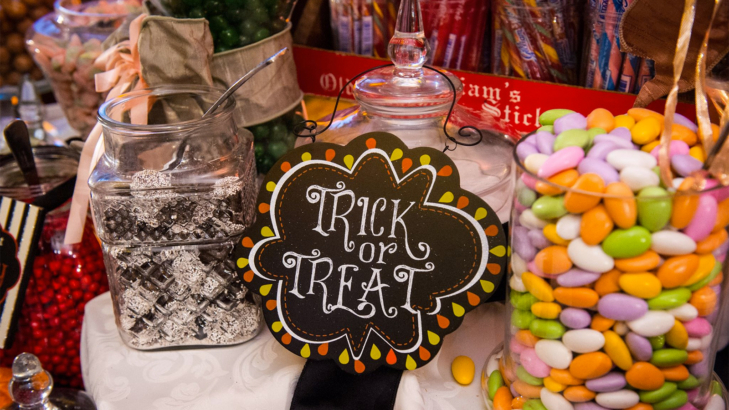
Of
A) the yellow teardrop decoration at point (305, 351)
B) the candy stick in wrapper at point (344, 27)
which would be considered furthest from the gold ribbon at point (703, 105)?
the candy stick in wrapper at point (344, 27)

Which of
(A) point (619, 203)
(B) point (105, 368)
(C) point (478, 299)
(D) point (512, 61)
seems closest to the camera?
(A) point (619, 203)

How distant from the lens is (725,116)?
500 millimetres

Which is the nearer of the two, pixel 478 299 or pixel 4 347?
pixel 478 299

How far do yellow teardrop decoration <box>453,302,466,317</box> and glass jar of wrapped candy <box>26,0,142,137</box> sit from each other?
2.17 ft

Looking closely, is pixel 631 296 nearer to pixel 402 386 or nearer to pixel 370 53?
pixel 402 386

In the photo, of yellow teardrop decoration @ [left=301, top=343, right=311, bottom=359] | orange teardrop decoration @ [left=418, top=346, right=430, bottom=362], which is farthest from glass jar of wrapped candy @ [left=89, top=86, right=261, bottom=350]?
orange teardrop decoration @ [left=418, top=346, right=430, bottom=362]

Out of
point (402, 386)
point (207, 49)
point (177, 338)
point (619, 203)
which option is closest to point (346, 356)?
point (402, 386)

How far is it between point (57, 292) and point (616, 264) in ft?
2.43

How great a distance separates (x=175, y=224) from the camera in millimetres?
650

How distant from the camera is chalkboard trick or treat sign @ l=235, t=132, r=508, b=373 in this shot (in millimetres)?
601

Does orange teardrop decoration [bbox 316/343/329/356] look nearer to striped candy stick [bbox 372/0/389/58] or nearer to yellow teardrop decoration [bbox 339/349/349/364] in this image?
yellow teardrop decoration [bbox 339/349/349/364]

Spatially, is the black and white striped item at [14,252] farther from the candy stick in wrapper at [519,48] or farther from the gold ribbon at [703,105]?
the gold ribbon at [703,105]

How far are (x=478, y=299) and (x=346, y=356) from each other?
0.15 meters

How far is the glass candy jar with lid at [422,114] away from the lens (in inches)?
25.6
